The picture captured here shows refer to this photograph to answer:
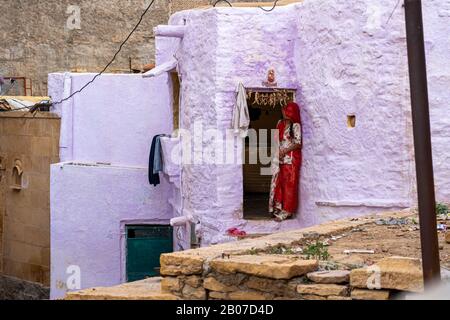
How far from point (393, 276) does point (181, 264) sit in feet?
4.60

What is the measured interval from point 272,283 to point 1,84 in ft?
53.8

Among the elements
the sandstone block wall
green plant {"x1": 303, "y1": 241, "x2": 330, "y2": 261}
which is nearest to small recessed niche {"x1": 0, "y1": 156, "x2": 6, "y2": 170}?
the sandstone block wall

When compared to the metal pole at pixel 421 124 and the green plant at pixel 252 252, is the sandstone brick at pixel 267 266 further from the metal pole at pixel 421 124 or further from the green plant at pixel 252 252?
the metal pole at pixel 421 124

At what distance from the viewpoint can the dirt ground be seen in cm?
598

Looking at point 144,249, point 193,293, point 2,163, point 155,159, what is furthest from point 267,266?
point 2,163

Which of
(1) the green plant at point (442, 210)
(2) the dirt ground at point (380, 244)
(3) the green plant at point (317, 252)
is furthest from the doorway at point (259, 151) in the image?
(3) the green plant at point (317, 252)

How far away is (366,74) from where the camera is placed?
1107cm

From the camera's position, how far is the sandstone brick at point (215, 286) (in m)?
5.30

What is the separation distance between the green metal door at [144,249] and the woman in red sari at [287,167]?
13.3 feet

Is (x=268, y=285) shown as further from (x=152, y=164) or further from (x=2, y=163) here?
(x=2, y=163)

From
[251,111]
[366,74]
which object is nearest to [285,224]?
[366,74]

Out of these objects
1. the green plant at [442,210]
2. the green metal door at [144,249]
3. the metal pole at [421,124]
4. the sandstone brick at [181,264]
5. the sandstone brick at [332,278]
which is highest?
the metal pole at [421,124]

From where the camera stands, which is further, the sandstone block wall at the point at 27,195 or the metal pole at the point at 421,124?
the sandstone block wall at the point at 27,195

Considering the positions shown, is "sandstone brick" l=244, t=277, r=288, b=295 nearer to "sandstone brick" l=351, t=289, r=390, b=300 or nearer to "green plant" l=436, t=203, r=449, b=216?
"sandstone brick" l=351, t=289, r=390, b=300
